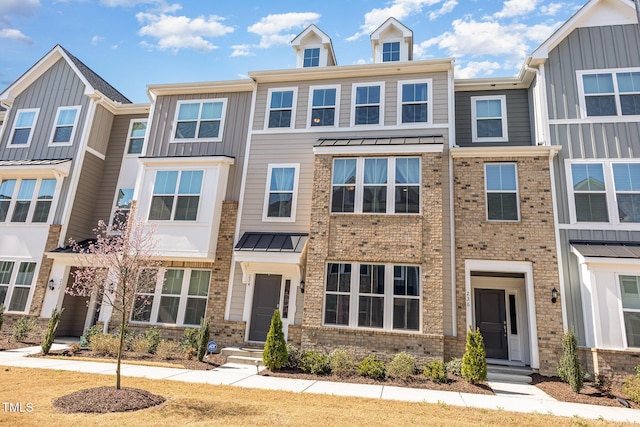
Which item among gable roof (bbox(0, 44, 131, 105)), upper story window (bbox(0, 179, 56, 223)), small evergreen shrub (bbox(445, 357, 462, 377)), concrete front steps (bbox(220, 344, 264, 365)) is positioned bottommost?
concrete front steps (bbox(220, 344, 264, 365))

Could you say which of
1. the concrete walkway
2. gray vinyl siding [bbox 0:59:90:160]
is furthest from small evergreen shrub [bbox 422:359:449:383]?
gray vinyl siding [bbox 0:59:90:160]

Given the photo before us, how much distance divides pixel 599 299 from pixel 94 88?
2020cm

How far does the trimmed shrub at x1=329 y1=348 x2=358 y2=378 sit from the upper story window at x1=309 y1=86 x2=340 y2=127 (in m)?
7.99

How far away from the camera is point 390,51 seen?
1546 cm

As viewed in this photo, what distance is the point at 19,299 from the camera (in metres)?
14.8

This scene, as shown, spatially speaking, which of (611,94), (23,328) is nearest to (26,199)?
(23,328)

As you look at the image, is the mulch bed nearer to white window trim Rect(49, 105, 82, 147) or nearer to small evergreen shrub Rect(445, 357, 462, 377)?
small evergreen shrub Rect(445, 357, 462, 377)

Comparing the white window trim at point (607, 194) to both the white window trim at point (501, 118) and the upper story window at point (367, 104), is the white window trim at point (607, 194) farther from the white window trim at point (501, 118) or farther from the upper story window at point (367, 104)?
the upper story window at point (367, 104)

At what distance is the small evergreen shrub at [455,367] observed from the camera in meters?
10.1

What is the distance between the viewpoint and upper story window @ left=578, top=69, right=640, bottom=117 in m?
12.2

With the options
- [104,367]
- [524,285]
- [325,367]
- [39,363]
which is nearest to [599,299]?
[524,285]

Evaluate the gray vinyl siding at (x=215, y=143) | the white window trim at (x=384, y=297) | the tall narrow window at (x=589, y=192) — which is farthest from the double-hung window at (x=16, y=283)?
the tall narrow window at (x=589, y=192)

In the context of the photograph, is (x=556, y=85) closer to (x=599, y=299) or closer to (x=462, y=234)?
(x=462, y=234)

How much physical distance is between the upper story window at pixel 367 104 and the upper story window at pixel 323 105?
689 mm
